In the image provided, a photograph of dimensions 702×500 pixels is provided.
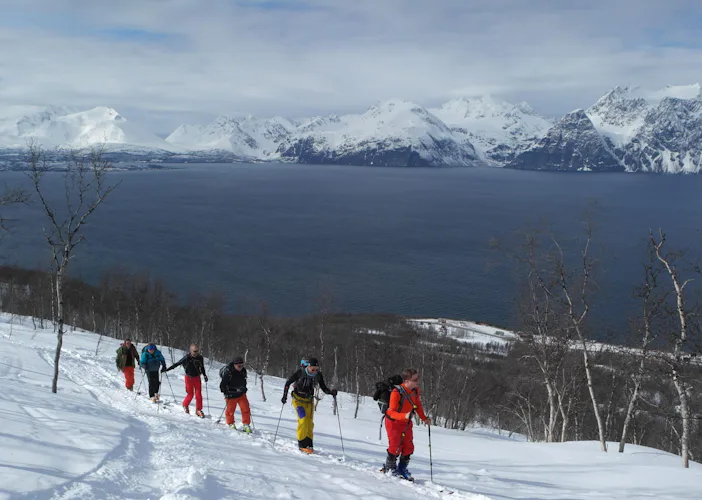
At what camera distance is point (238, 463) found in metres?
8.67

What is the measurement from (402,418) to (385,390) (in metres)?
0.63

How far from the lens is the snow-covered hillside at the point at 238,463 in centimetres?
711

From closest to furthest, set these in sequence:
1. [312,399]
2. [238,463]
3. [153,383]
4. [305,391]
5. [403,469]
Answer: [238,463] < [403,469] < [305,391] < [312,399] < [153,383]

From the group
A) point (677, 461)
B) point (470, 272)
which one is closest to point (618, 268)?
point (470, 272)

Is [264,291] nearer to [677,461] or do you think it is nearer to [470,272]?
[470,272]

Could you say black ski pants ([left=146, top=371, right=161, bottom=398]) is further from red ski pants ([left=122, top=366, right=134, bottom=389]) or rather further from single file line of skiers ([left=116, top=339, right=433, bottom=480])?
single file line of skiers ([left=116, top=339, right=433, bottom=480])

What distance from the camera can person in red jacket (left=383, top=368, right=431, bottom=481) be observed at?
9047mm

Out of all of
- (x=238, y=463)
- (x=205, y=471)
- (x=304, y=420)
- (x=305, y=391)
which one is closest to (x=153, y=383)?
(x=304, y=420)

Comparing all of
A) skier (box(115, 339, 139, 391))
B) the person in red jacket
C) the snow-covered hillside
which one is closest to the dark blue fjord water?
the snow-covered hillside

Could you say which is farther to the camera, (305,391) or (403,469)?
(305,391)

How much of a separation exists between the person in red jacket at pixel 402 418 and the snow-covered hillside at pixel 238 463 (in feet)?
1.46

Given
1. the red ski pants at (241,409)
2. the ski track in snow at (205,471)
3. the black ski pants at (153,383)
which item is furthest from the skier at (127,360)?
the red ski pants at (241,409)

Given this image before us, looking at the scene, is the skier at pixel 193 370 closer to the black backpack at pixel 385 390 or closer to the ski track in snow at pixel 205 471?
the ski track in snow at pixel 205 471

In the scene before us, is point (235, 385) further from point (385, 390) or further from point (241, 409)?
point (385, 390)
